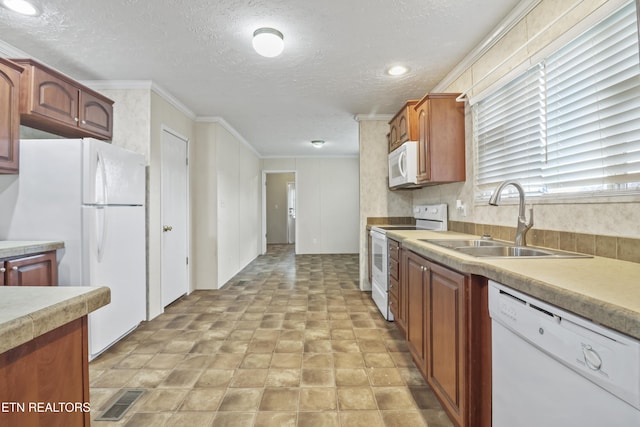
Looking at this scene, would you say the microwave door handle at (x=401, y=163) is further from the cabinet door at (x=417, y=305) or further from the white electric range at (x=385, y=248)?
the cabinet door at (x=417, y=305)

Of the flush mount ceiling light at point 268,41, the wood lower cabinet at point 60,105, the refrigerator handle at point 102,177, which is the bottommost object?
the refrigerator handle at point 102,177

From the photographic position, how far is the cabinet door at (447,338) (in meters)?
1.34

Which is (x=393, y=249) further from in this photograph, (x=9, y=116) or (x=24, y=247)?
(x=9, y=116)

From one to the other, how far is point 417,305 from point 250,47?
7.36 feet

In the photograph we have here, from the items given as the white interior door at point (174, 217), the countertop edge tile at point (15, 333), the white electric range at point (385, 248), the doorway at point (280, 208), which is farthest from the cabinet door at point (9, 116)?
the doorway at point (280, 208)

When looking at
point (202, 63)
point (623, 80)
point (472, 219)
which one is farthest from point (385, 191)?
point (623, 80)

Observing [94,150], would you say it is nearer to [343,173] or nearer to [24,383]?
[24,383]

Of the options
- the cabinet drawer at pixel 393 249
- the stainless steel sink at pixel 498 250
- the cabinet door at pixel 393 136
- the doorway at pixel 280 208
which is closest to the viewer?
the stainless steel sink at pixel 498 250

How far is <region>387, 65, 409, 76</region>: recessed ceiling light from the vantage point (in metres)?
2.70

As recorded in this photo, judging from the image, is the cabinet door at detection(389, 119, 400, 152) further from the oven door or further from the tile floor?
the tile floor

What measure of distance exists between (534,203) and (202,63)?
2697 mm

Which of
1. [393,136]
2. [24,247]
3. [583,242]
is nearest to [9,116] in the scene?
[24,247]

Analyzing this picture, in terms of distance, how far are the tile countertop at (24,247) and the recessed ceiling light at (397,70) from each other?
2.95 metres

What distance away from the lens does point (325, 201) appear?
7242mm
